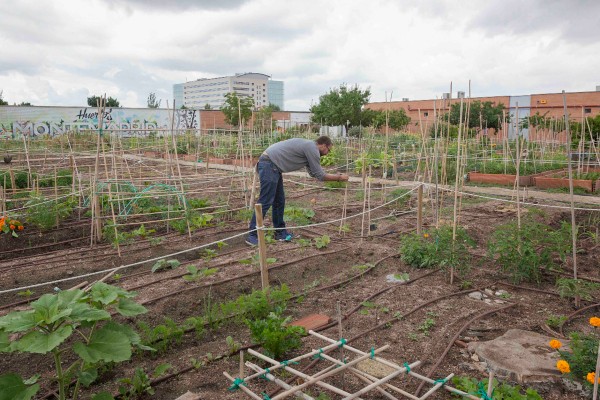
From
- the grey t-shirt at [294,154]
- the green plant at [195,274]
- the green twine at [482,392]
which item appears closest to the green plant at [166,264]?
the green plant at [195,274]

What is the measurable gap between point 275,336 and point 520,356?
5.05 feet

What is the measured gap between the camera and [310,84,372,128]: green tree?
29.1 meters

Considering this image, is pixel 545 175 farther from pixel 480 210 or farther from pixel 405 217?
pixel 405 217

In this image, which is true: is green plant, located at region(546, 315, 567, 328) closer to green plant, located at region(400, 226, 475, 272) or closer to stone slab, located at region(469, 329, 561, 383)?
stone slab, located at region(469, 329, 561, 383)

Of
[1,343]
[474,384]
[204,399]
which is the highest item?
[1,343]

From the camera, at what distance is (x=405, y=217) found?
6.98 m

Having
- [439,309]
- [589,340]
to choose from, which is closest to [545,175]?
[439,309]

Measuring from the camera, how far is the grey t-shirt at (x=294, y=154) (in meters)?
5.52

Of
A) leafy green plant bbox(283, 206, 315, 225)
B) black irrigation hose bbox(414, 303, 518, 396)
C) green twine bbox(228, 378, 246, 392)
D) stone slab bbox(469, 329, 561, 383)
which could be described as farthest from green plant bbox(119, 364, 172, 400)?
leafy green plant bbox(283, 206, 315, 225)

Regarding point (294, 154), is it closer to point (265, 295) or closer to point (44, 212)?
point (265, 295)

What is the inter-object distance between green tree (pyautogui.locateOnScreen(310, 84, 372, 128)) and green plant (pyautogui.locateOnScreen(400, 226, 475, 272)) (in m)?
24.6

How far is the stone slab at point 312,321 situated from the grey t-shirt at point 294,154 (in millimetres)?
2332

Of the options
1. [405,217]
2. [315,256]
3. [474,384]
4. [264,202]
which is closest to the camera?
[474,384]

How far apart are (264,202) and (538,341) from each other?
11.1 ft
